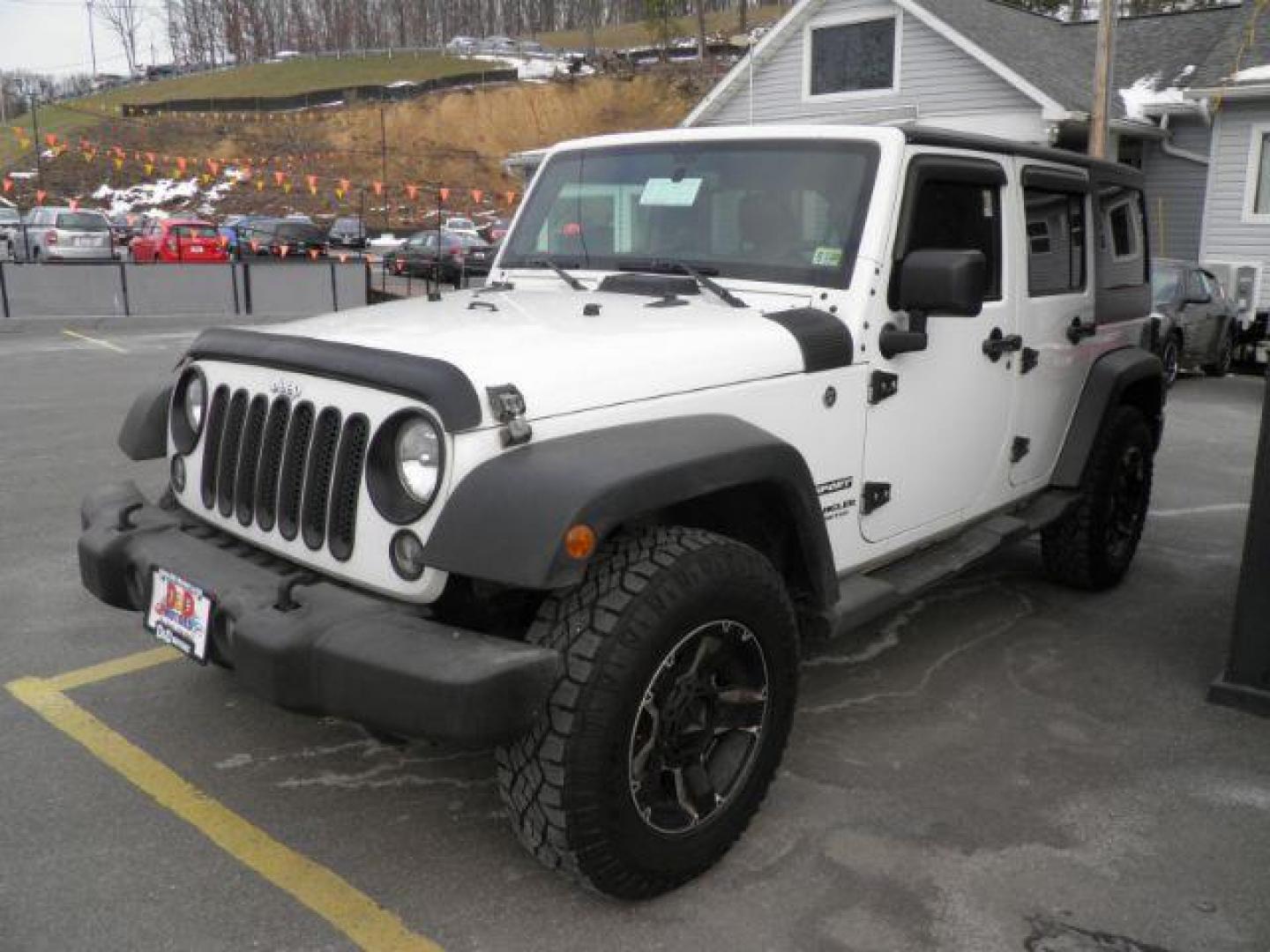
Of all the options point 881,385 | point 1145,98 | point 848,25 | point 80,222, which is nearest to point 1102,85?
point 1145,98

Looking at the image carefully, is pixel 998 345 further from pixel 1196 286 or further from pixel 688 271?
pixel 1196 286

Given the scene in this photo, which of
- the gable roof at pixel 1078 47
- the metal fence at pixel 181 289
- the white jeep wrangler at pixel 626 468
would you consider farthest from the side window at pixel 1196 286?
the metal fence at pixel 181 289

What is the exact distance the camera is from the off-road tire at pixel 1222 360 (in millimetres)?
13688

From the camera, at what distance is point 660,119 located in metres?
61.3

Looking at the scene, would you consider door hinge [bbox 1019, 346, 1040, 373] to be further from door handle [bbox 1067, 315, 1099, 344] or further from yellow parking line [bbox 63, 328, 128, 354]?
yellow parking line [bbox 63, 328, 128, 354]

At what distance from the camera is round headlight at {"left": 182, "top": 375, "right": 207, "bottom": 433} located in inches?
133

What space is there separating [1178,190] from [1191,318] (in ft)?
23.4

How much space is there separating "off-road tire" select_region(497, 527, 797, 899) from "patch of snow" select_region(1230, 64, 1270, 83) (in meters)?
16.3

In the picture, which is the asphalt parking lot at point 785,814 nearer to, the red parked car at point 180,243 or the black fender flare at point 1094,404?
the black fender flare at point 1094,404

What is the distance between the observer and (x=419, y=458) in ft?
8.73

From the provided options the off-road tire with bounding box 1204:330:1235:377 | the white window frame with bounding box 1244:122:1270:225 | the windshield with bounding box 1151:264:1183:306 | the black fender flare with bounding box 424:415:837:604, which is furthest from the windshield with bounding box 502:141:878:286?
the white window frame with bounding box 1244:122:1270:225

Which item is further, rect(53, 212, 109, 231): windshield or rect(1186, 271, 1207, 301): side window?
rect(53, 212, 109, 231): windshield

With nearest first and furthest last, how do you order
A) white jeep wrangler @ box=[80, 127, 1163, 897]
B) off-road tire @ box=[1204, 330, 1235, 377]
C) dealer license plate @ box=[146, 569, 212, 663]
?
1. white jeep wrangler @ box=[80, 127, 1163, 897]
2. dealer license plate @ box=[146, 569, 212, 663]
3. off-road tire @ box=[1204, 330, 1235, 377]

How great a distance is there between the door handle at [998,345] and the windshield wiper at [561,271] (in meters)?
1.46
